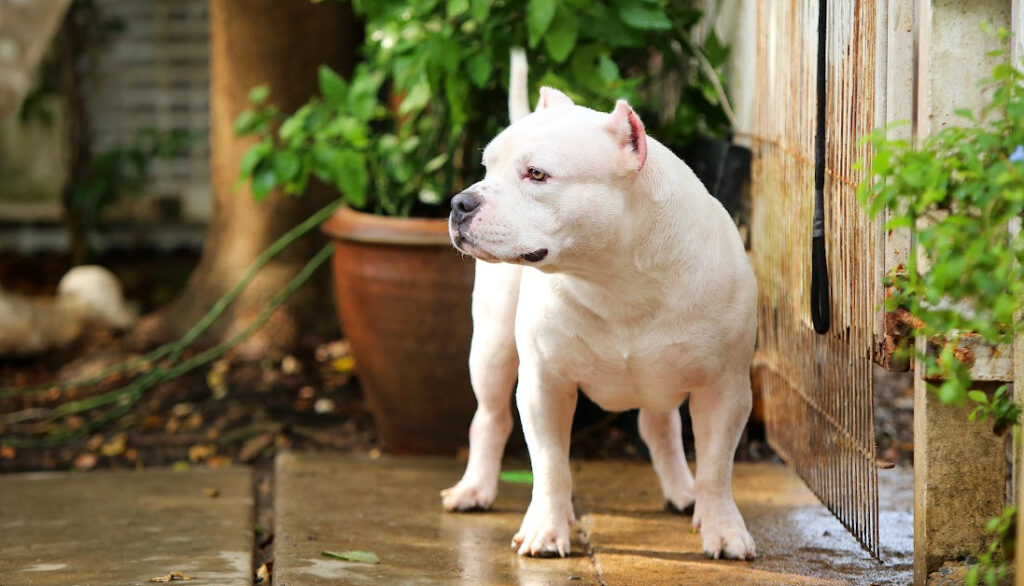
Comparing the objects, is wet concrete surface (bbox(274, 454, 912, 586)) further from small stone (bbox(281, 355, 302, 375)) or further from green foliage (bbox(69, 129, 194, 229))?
green foliage (bbox(69, 129, 194, 229))

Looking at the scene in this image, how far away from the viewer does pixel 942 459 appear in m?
2.79

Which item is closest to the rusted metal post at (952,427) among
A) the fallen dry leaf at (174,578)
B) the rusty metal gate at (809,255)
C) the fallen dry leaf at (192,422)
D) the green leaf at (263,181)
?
the rusty metal gate at (809,255)

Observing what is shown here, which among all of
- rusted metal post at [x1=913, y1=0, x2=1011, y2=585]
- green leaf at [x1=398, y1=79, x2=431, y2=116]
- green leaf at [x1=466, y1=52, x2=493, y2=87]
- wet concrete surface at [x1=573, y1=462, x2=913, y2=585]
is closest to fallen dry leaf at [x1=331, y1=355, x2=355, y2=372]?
green leaf at [x1=398, y1=79, x2=431, y2=116]

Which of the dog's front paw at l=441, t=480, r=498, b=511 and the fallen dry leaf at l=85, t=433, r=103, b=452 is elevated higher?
the dog's front paw at l=441, t=480, r=498, b=511

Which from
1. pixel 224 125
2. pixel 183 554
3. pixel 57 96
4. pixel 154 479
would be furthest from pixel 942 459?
pixel 57 96

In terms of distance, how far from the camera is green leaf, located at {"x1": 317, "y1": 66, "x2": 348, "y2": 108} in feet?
15.5

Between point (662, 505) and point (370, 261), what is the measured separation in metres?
1.48

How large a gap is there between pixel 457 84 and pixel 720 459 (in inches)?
72.3

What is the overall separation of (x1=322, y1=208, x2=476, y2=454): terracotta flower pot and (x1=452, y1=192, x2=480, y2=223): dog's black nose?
5.30ft

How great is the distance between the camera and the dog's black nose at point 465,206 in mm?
2777

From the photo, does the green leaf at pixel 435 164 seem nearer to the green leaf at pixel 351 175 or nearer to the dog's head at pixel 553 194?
the green leaf at pixel 351 175

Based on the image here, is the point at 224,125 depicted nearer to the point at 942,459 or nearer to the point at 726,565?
the point at 726,565

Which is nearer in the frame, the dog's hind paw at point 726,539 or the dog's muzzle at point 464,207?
the dog's muzzle at point 464,207

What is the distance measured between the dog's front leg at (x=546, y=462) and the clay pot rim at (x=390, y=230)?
3.88 feet
